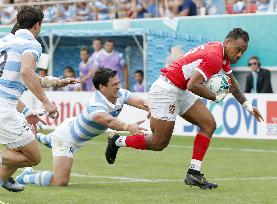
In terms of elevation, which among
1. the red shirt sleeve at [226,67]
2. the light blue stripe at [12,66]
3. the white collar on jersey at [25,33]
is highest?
the white collar on jersey at [25,33]

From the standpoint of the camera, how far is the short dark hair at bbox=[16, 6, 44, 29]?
10.4m

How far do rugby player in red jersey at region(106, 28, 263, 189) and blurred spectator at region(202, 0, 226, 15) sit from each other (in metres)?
13.8

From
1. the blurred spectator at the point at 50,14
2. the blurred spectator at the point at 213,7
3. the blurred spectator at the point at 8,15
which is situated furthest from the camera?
the blurred spectator at the point at 8,15

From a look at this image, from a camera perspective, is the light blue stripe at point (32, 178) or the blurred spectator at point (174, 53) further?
the blurred spectator at point (174, 53)

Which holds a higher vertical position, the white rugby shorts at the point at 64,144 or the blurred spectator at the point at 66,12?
the blurred spectator at the point at 66,12

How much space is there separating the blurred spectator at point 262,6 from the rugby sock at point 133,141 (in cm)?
1258

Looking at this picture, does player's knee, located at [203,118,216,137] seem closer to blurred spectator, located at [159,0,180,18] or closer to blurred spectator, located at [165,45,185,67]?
blurred spectator, located at [165,45,185,67]

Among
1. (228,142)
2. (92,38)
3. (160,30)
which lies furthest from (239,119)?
(92,38)

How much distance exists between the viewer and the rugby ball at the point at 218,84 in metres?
11.6

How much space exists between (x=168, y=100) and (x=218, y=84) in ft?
2.65

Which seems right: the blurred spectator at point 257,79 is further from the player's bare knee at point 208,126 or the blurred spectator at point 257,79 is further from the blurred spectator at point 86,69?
the player's bare knee at point 208,126

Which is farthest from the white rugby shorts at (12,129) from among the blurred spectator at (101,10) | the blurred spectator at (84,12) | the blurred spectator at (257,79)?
the blurred spectator at (84,12)

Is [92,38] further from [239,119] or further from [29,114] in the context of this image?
[29,114]

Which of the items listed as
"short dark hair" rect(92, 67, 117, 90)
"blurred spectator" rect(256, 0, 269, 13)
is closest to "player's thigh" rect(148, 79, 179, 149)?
"short dark hair" rect(92, 67, 117, 90)
